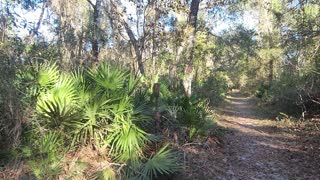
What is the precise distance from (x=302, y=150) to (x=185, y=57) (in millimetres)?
6775

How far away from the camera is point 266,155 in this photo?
397 inches

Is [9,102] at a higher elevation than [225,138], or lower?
higher

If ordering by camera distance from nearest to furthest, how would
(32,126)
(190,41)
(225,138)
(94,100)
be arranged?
(32,126) < (94,100) < (225,138) < (190,41)

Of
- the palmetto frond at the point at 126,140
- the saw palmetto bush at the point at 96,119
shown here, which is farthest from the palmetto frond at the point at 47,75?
the palmetto frond at the point at 126,140

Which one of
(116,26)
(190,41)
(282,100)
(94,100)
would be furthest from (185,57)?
(94,100)

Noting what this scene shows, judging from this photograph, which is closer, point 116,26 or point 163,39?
point 163,39

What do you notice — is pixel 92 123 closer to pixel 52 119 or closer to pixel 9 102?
pixel 52 119

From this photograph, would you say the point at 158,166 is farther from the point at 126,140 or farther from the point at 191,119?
the point at 191,119

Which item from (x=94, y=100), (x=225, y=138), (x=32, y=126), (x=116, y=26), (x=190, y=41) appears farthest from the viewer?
(x=116, y=26)

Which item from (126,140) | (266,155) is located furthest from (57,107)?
(266,155)

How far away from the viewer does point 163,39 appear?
50.6 feet

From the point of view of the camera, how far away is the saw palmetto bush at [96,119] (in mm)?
6809

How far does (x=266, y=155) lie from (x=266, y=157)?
261 millimetres

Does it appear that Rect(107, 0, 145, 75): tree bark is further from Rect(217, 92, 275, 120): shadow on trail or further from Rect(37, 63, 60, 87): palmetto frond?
Rect(37, 63, 60, 87): palmetto frond
